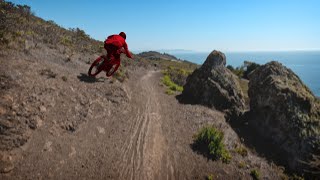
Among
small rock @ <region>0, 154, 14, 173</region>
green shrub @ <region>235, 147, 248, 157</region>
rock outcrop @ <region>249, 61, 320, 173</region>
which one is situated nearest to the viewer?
small rock @ <region>0, 154, 14, 173</region>

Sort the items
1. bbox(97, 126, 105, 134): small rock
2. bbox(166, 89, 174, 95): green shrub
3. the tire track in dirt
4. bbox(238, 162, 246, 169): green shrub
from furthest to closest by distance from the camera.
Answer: bbox(166, 89, 174, 95): green shrub, bbox(238, 162, 246, 169): green shrub, bbox(97, 126, 105, 134): small rock, the tire track in dirt

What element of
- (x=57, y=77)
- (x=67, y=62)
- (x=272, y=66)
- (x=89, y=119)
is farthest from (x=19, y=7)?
(x=272, y=66)

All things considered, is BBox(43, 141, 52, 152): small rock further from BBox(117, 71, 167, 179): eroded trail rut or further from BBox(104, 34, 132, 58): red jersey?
BBox(104, 34, 132, 58): red jersey

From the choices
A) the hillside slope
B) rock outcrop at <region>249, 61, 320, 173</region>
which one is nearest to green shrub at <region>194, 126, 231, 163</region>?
the hillside slope

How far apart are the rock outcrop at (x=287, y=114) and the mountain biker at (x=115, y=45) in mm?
9840

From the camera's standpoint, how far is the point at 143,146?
14062 millimetres

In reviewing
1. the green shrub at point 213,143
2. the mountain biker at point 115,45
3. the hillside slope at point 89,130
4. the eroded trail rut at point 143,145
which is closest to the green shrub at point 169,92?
the hillside slope at point 89,130

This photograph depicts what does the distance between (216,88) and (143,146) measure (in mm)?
9957

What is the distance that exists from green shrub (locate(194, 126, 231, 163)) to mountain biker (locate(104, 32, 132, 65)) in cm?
762

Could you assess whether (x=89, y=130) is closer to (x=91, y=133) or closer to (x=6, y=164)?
(x=91, y=133)

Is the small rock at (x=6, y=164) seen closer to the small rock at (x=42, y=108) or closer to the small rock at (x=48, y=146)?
the small rock at (x=48, y=146)

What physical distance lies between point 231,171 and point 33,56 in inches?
546

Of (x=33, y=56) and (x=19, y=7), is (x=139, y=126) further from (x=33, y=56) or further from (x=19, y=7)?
(x=19, y=7)

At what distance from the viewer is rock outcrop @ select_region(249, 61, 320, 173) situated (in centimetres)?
1678
